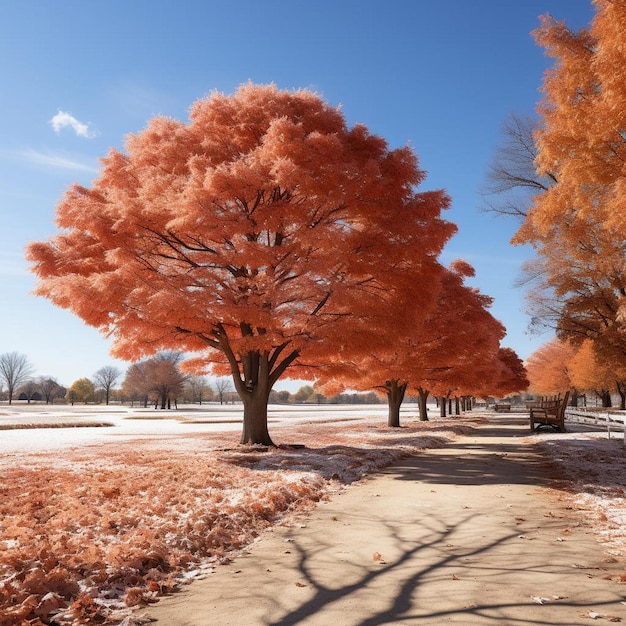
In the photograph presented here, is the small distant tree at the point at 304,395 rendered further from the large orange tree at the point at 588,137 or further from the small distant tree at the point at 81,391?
the large orange tree at the point at 588,137

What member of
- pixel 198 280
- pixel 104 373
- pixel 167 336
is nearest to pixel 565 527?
pixel 198 280

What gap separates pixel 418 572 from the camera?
4.53 metres

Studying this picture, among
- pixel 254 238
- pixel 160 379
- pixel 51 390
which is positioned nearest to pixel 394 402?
pixel 254 238

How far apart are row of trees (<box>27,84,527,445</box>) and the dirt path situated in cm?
623

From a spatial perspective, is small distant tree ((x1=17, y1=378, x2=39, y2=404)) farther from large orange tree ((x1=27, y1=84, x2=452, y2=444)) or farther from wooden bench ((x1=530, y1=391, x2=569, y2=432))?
large orange tree ((x1=27, y1=84, x2=452, y2=444))

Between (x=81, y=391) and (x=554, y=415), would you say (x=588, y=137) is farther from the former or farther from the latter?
(x=81, y=391)

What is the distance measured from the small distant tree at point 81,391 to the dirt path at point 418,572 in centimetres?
14065

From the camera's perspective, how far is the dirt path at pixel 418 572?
3.65 meters

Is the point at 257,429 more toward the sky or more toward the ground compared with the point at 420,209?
more toward the ground

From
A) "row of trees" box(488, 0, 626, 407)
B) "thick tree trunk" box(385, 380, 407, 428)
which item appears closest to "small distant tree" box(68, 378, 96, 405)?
"thick tree trunk" box(385, 380, 407, 428)

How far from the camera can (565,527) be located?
6.22 m

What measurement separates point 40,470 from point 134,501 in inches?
168

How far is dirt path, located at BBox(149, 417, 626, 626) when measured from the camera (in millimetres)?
3650

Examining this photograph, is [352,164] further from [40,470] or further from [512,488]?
[40,470]
